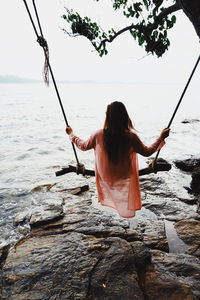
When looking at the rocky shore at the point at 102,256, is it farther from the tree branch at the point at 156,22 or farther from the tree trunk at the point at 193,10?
the tree branch at the point at 156,22

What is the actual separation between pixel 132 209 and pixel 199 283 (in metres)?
1.21

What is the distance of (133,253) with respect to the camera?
10.4ft

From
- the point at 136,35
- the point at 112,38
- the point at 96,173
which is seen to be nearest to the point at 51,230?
the point at 96,173

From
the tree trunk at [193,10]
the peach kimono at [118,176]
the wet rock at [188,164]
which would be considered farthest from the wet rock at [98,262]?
the wet rock at [188,164]

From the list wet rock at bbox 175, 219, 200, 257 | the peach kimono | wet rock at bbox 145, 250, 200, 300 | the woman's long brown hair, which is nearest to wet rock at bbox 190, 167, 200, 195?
wet rock at bbox 175, 219, 200, 257

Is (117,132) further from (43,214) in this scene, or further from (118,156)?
(43,214)

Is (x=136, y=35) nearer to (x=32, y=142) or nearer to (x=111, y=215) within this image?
(x=111, y=215)

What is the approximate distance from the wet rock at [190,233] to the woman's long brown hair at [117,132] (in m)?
1.99

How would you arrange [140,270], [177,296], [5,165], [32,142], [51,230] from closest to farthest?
1. [177,296]
2. [140,270]
3. [51,230]
4. [5,165]
5. [32,142]

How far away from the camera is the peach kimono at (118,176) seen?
3.03 meters

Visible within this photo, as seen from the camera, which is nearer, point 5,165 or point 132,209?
point 132,209

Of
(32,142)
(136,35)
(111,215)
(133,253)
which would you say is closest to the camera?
(133,253)

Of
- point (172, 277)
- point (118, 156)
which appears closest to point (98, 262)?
point (172, 277)

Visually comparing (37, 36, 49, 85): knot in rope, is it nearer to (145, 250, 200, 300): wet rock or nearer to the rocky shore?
the rocky shore
